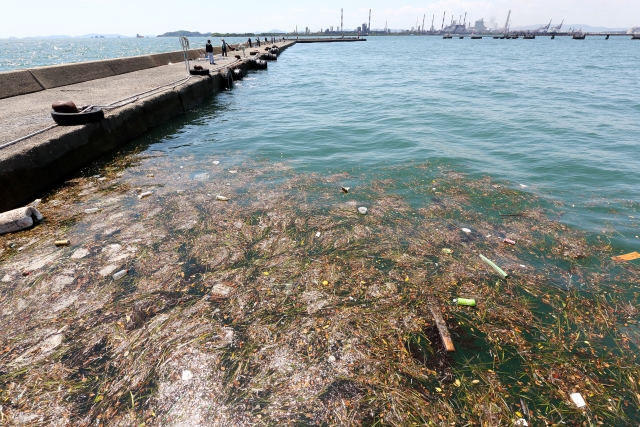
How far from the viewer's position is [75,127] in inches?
296

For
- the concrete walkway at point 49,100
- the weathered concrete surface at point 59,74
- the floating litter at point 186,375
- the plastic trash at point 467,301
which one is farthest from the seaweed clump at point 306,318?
the weathered concrete surface at point 59,74

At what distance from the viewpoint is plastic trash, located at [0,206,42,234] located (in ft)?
16.3

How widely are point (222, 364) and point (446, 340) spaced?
8.12ft

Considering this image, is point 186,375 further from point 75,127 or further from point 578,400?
point 75,127

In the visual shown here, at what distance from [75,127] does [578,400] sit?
10573 mm

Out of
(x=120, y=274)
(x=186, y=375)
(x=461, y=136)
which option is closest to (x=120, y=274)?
(x=120, y=274)

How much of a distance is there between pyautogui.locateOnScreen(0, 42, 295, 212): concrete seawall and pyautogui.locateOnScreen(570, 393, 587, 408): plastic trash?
8.77 meters

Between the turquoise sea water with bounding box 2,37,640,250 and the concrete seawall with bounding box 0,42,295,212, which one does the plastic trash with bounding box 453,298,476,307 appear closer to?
the turquoise sea water with bounding box 2,37,640,250

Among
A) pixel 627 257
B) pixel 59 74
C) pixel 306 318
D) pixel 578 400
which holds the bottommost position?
pixel 627 257

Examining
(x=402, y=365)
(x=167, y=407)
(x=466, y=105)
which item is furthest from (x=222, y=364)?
(x=466, y=105)

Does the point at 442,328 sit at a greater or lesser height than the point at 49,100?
lesser

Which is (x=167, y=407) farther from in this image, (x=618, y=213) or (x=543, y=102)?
(x=543, y=102)

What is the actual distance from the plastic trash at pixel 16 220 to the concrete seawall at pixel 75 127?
63 centimetres

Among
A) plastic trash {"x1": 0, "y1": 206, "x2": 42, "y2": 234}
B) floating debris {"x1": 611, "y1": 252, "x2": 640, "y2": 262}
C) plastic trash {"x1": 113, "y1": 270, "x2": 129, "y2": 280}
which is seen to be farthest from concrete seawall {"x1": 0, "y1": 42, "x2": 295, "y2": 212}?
floating debris {"x1": 611, "y1": 252, "x2": 640, "y2": 262}
